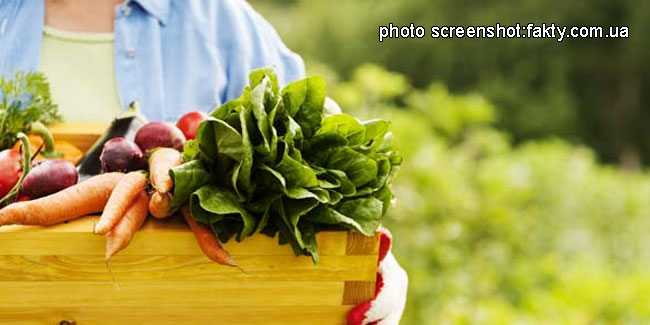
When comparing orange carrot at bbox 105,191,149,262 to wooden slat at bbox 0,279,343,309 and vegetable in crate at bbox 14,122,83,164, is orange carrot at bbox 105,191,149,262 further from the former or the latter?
vegetable in crate at bbox 14,122,83,164

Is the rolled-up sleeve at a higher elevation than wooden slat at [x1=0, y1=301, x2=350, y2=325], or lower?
higher

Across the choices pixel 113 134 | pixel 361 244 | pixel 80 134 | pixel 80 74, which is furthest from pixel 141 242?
pixel 80 74

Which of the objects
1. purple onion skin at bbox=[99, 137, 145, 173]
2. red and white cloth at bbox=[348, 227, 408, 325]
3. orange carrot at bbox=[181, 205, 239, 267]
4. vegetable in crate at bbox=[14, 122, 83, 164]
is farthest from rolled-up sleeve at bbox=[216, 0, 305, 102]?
orange carrot at bbox=[181, 205, 239, 267]

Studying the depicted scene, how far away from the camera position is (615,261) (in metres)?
5.71

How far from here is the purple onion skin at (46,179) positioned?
1810 millimetres

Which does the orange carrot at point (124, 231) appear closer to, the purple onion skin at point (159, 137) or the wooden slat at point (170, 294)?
the wooden slat at point (170, 294)

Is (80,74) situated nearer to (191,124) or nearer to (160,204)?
(191,124)

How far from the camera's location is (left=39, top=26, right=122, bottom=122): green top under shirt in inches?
92.0

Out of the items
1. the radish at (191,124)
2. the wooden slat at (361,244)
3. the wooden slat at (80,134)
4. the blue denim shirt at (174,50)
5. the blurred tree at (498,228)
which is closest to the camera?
the wooden slat at (361,244)

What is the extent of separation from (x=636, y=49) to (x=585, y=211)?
8455mm

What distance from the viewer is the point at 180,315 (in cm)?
179

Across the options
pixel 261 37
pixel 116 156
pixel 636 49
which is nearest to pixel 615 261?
pixel 261 37

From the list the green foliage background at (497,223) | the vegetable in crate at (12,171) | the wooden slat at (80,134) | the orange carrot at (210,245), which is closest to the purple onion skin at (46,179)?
the vegetable in crate at (12,171)

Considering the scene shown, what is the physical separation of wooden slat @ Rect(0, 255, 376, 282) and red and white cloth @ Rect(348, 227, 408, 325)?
54mm
